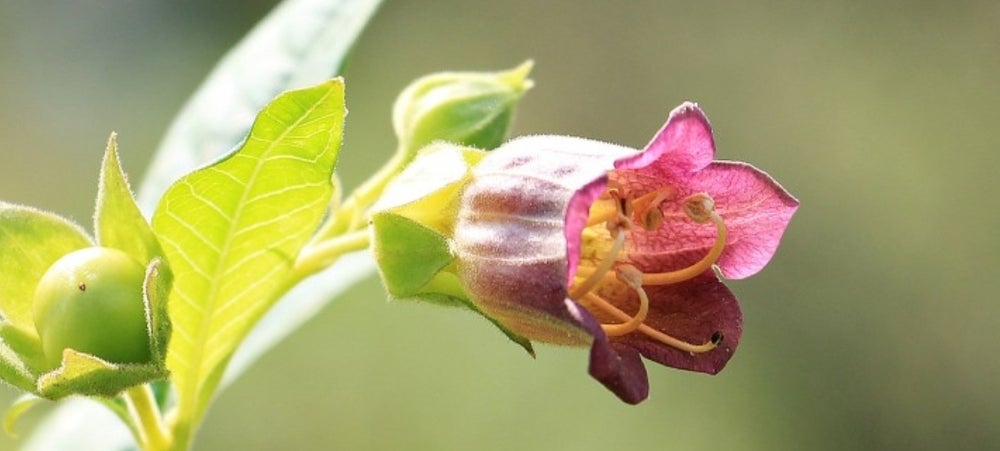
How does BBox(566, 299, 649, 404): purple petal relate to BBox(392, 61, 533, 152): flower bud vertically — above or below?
below

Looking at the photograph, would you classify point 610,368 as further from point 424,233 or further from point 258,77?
point 258,77

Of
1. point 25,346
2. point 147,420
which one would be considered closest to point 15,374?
point 25,346

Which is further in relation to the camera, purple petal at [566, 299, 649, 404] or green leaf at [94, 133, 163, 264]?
green leaf at [94, 133, 163, 264]

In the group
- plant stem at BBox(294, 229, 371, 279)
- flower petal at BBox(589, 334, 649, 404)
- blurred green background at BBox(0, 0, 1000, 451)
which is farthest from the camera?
blurred green background at BBox(0, 0, 1000, 451)

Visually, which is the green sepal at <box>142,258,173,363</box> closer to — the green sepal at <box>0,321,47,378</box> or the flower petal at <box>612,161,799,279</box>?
the green sepal at <box>0,321,47,378</box>

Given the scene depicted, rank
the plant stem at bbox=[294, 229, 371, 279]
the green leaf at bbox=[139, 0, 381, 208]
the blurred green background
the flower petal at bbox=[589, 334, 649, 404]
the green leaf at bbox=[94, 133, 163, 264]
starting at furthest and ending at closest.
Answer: the blurred green background → the green leaf at bbox=[139, 0, 381, 208] → the plant stem at bbox=[294, 229, 371, 279] → the green leaf at bbox=[94, 133, 163, 264] → the flower petal at bbox=[589, 334, 649, 404]

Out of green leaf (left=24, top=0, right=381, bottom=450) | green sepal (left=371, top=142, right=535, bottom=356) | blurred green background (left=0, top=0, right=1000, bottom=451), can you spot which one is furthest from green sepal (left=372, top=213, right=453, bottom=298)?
blurred green background (left=0, top=0, right=1000, bottom=451)

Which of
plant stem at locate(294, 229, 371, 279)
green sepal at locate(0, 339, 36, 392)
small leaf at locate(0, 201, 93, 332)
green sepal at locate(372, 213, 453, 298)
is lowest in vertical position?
plant stem at locate(294, 229, 371, 279)

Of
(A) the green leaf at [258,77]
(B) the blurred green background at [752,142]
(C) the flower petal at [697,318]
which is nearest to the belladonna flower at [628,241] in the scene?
(C) the flower petal at [697,318]
